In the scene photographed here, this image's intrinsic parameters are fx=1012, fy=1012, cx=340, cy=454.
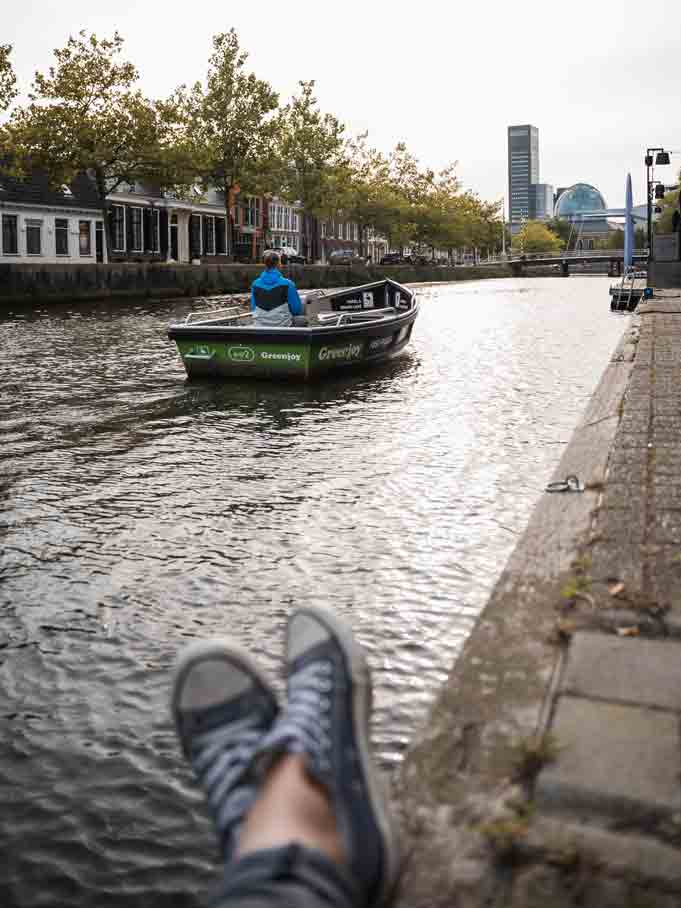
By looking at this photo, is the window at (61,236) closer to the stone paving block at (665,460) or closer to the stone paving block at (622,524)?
the stone paving block at (665,460)

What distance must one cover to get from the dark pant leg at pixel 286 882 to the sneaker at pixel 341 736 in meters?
0.10

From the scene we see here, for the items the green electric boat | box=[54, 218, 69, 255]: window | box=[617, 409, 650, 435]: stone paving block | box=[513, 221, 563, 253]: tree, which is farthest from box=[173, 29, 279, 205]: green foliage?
box=[513, 221, 563, 253]: tree

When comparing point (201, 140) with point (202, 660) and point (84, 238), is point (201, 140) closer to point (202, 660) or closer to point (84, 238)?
point (84, 238)

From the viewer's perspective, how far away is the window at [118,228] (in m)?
47.3

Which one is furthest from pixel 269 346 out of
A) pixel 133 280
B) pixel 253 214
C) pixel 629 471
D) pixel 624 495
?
pixel 253 214

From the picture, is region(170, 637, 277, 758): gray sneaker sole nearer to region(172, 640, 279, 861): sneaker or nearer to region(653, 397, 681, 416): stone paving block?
region(172, 640, 279, 861): sneaker

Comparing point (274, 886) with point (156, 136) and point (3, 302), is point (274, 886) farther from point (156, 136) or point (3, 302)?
point (156, 136)

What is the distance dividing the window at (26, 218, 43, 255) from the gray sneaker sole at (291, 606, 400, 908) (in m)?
40.8

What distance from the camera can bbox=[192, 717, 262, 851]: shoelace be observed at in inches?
71.2

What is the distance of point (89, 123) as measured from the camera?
3628 centimetres

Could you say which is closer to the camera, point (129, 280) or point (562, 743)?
point (562, 743)

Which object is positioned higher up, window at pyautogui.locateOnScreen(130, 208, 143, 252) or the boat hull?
window at pyautogui.locateOnScreen(130, 208, 143, 252)

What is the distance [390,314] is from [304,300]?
1522 mm

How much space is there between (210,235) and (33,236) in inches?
680
